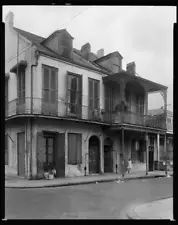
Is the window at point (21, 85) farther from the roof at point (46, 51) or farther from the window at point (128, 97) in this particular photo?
the window at point (128, 97)

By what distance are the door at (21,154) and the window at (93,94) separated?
446 centimetres

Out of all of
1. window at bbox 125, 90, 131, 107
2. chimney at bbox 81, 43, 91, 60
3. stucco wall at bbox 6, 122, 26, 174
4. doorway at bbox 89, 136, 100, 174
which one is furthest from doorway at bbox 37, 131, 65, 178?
chimney at bbox 81, 43, 91, 60

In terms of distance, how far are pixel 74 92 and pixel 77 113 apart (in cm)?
123

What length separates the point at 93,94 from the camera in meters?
16.7

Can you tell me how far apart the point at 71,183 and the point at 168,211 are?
655cm

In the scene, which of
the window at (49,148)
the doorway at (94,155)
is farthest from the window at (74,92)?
the doorway at (94,155)

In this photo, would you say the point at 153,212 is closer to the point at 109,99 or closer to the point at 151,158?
the point at 109,99

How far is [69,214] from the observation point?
6328mm

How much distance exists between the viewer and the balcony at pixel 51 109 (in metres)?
13.6

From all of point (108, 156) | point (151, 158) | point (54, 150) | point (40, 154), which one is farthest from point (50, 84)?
point (151, 158)

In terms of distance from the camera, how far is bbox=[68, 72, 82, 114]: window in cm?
1498

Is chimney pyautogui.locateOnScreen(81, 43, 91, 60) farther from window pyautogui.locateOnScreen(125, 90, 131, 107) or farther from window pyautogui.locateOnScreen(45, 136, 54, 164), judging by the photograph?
window pyautogui.locateOnScreen(45, 136, 54, 164)

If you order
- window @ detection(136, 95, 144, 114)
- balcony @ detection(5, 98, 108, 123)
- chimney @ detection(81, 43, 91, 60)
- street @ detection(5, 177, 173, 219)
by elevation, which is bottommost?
street @ detection(5, 177, 173, 219)
